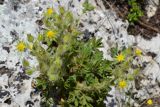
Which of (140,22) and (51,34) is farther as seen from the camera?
(140,22)

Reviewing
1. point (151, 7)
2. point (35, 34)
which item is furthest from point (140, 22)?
point (35, 34)

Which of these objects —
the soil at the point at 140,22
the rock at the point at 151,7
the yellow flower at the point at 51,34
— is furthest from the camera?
the rock at the point at 151,7

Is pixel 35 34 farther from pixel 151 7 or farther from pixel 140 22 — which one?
pixel 151 7

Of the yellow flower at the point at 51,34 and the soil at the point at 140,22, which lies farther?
the soil at the point at 140,22

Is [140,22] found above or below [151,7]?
below

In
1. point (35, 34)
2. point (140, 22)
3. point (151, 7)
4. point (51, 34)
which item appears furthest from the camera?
point (151, 7)

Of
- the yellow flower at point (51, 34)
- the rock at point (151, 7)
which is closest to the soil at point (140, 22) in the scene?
the rock at point (151, 7)

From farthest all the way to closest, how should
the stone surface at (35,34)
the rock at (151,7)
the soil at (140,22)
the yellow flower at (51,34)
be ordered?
1. the rock at (151,7)
2. the soil at (140,22)
3. the stone surface at (35,34)
4. the yellow flower at (51,34)

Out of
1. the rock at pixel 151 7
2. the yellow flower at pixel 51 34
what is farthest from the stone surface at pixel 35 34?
the yellow flower at pixel 51 34

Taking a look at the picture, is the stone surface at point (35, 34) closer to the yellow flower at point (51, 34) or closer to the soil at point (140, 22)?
the soil at point (140, 22)

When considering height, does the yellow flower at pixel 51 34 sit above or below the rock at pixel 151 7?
below

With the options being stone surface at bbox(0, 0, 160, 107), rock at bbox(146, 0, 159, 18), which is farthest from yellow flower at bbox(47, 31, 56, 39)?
rock at bbox(146, 0, 159, 18)
